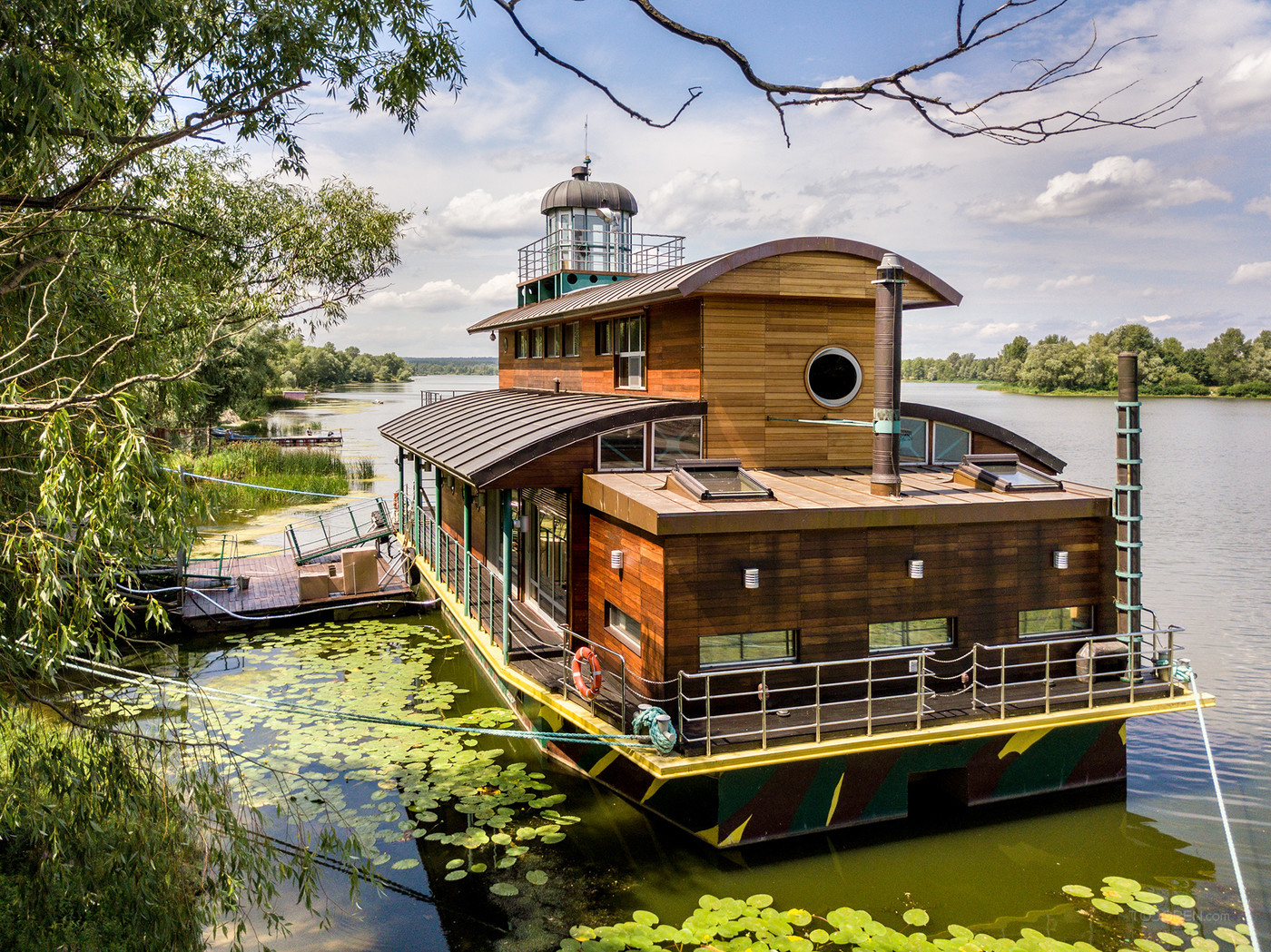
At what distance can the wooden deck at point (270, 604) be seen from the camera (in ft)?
53.7

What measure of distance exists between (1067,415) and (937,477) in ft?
204

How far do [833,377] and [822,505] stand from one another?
3.58m

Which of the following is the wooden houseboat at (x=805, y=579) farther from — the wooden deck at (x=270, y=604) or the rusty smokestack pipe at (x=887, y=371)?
the wooden deck at (x=270, y=604)

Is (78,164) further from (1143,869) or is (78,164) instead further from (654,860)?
(1143,869)

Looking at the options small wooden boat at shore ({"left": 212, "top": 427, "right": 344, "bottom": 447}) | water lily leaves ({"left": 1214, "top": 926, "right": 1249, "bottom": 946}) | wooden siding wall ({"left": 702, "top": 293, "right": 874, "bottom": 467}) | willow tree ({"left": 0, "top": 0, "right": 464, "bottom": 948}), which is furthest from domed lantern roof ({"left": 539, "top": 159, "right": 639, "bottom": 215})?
small wooden boat at shore ({"left": 212, "top": 427, "right": 344, "bottom": 447})

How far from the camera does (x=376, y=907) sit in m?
8.12

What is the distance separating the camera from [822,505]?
9.37 meters

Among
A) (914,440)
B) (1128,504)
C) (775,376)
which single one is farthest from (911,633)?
(775,376)

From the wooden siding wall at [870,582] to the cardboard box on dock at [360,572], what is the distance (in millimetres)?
9542

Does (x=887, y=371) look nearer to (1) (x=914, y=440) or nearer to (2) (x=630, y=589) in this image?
(1) (x=914, y=440)

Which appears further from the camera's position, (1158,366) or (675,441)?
(1158,366)

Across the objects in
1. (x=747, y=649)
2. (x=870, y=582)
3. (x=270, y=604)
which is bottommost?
(x=270, y=604)

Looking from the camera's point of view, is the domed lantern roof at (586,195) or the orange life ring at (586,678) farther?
the domed lantern roof at (586,195)

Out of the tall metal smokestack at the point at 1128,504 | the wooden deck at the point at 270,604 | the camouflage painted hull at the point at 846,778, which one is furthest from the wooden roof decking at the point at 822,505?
the wooden deck at the point at 270,604
